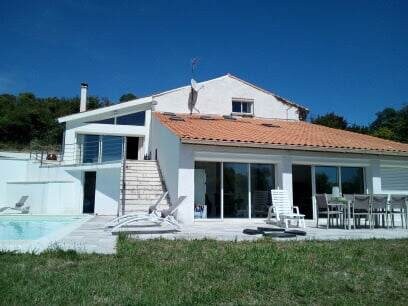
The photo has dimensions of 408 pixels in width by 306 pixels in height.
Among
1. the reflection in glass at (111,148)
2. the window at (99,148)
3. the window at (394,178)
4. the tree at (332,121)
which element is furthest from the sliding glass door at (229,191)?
the tree at (332,121)

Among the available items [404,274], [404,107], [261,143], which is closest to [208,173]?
[261,143]

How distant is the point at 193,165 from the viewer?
54.4ft

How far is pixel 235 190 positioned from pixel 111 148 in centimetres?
1128

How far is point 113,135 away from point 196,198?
1284cm

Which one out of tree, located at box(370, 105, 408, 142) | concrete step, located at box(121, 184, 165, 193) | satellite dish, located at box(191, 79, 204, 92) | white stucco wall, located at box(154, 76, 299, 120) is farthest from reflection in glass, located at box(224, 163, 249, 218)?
tree, located at box(370, 105, 408, 142)

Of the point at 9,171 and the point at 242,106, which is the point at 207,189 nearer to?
the point at 242,106

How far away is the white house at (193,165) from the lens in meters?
17.2

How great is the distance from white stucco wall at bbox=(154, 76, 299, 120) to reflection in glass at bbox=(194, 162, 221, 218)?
11.8 metres

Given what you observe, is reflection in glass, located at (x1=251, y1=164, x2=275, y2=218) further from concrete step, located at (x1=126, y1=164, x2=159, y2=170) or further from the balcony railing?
the balcony railing

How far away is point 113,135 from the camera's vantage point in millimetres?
27953

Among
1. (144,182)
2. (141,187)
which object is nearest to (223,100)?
(144,182)

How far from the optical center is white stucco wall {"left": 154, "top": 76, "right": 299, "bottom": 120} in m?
28.3

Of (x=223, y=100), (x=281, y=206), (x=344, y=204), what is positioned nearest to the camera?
(x=344, y=204)

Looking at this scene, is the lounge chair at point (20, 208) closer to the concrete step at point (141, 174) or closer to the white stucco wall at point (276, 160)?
the concrete step at point (141, 174)
